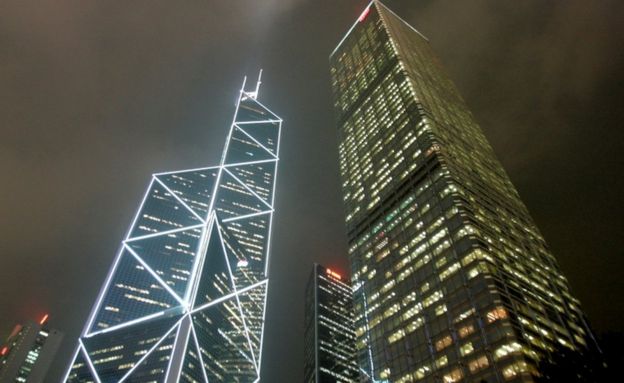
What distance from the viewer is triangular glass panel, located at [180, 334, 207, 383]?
94875 millimetres

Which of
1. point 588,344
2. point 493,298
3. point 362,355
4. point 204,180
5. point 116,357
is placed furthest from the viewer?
point 204,180

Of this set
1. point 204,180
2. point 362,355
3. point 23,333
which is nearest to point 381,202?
point 362,355

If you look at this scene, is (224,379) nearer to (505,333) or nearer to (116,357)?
(116,357)

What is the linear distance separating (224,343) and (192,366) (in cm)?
1943

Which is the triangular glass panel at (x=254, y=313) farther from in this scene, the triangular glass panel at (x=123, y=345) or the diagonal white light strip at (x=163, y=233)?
the triangular glass panel at (x=123, y=345)

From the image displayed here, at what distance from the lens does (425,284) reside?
64.4 meters

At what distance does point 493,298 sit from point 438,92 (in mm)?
75326

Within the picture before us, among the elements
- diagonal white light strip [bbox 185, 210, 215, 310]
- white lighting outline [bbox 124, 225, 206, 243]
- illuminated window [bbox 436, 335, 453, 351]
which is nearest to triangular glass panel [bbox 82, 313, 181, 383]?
diagonal white light strip [bbox 185, 210, 215, 310]

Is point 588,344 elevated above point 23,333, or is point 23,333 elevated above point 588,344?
point 23,333

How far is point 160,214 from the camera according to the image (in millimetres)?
133250

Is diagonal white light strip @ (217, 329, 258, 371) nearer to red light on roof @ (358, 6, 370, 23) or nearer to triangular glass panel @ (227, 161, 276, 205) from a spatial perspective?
triangular glass panel @ (227, 161, 276, 205)

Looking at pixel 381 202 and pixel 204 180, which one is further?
pixel 204 180

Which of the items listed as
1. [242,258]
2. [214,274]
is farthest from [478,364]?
[242,258]

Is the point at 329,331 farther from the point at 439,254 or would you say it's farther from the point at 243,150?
the point at 439,254
